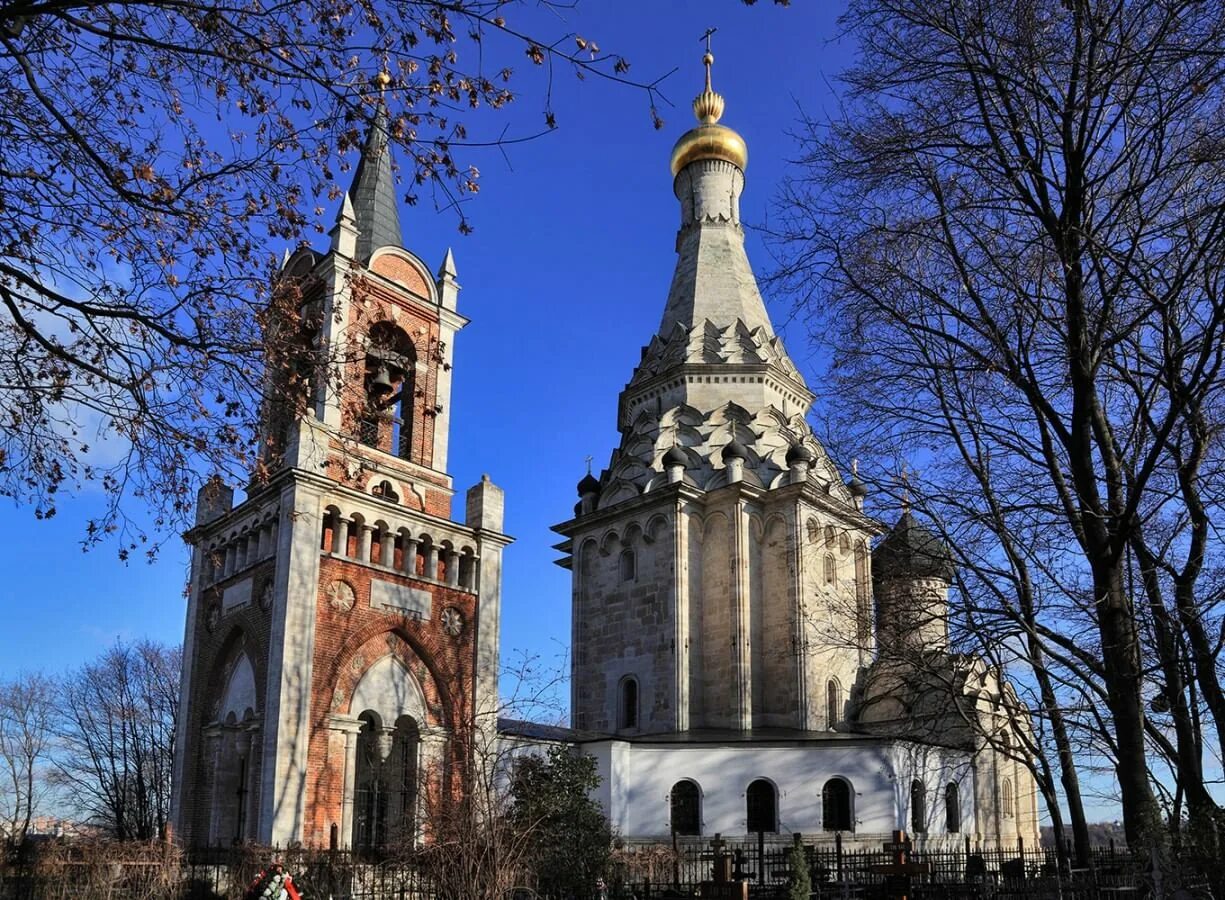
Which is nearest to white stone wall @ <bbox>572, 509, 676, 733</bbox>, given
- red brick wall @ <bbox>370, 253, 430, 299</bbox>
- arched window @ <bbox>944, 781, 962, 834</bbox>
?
arched window @ <bbox>944, 781, 962, 834</bbox>

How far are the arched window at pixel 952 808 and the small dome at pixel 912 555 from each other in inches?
540

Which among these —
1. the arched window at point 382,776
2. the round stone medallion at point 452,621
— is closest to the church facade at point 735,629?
the round stone medallion at point 452,621

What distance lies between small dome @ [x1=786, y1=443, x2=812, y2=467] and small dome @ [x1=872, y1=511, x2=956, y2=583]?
14227 millimetres

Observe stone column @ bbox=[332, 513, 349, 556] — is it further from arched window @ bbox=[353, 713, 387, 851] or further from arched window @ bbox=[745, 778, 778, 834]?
arched window @ bbox=[745, 778, 778, 834]

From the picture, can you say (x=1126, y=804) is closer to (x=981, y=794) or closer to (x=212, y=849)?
(x=212, y=849)

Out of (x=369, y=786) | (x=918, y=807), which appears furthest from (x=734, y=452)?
(x=369, y=786)

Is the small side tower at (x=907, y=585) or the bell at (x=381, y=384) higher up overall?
the bell at (x=381, y=384)

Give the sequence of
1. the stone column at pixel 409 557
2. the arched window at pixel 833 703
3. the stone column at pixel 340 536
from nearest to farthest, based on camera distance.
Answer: the stone column at pixel 340 536 < the stone column at pixel 409 557 < the arched window at pixel 833 703

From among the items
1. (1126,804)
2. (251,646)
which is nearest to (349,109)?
(1126,804)

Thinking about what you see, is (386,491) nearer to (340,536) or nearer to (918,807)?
(340,536)

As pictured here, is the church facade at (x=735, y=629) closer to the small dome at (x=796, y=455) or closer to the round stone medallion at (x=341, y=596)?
the small dome at (x=796, y=455)

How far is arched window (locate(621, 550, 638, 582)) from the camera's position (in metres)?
31.7

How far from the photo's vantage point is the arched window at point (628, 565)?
1247 inches

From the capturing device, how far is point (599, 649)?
104 ft
